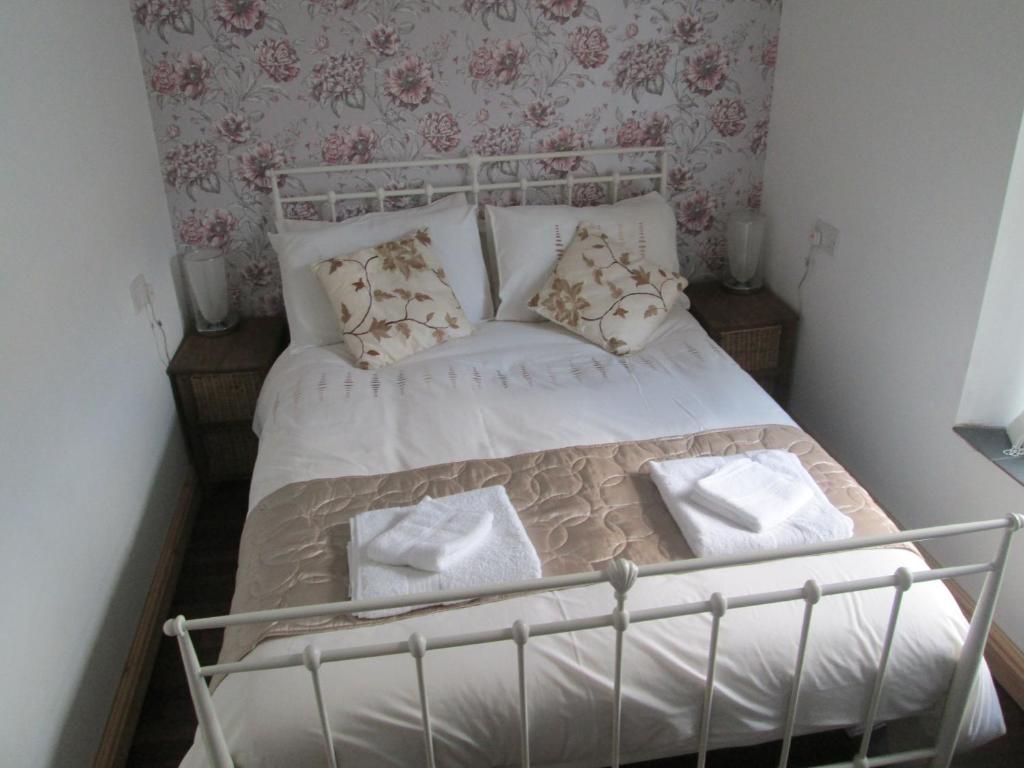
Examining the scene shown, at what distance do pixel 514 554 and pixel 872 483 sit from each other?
1501mm

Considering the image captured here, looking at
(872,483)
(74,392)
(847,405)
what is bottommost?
(872,483)

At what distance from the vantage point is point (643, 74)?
9.83 feet

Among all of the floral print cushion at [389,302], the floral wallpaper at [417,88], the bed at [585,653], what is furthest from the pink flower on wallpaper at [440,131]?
the bed at [585,653]

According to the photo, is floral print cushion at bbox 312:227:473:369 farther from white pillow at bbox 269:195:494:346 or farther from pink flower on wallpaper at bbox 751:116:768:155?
pink flower on wallpaper at bbox 751:116:768:155

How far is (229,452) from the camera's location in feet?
9.70

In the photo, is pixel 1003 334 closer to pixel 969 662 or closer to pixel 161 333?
pixel 969 662

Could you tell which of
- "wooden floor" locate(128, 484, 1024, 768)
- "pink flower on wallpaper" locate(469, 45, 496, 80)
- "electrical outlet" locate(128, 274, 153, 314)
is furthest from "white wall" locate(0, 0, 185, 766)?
"pink flower on wallpaper" locate(469, 45, 496, 80)

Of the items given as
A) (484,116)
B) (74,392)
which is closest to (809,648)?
(74,392)

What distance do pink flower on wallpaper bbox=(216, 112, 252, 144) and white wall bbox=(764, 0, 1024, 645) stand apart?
1890 millimetres

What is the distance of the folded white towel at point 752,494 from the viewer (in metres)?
1.78

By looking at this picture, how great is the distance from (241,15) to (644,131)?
1430mm

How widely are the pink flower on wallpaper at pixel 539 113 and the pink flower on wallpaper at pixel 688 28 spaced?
1.65 ft

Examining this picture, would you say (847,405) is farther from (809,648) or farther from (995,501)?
(809,648)

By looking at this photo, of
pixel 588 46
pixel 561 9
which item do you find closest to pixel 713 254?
pixel 588 46
